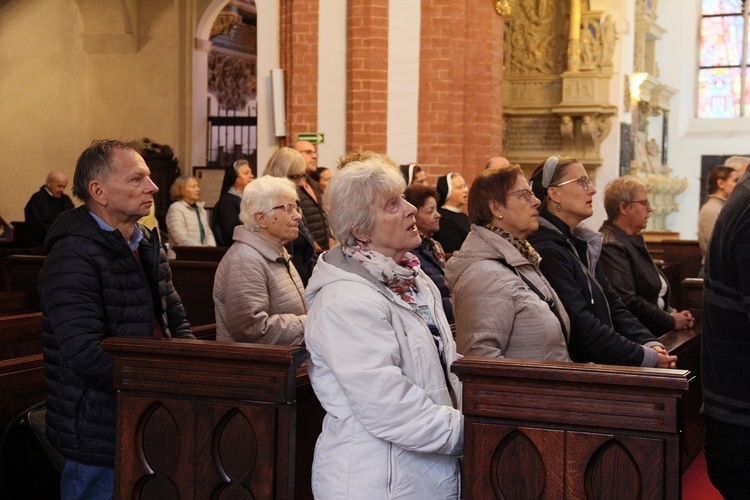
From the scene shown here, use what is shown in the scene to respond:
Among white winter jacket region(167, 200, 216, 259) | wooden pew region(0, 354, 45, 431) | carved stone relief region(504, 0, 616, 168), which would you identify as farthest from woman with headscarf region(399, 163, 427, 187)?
carved stone relief region(504, 0, 616, 168)

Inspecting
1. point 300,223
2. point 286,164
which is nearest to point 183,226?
point 286,164

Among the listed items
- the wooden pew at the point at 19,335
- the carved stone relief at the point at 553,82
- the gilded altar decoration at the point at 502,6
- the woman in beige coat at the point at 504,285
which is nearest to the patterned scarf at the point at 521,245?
the woman in beige coat at the point at 504,285

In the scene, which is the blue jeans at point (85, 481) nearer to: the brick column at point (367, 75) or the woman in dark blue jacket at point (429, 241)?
the woman in dark blue jacket at point (429, 241)

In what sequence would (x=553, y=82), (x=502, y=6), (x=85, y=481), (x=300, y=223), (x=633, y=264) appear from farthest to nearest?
1. (x=553, y=82)
2. (x=502, y=6)
3. (x=300, y=223)
4. (x=633, y=264)
5. (x=85, y=481)

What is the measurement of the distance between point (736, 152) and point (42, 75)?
1210 cm

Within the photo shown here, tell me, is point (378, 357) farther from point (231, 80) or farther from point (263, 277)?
point (231, 80)

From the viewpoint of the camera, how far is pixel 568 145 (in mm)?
14250

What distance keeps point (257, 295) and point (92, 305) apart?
3.98 feet

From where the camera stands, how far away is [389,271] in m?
2.85

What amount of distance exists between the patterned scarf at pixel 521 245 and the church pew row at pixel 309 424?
0.98 m

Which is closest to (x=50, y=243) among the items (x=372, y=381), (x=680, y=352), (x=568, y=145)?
(x=372, y=381)

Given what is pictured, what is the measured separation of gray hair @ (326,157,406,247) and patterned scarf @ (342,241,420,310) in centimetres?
5

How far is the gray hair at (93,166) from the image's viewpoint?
3471mm

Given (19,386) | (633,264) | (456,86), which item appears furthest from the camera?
(456,86)
